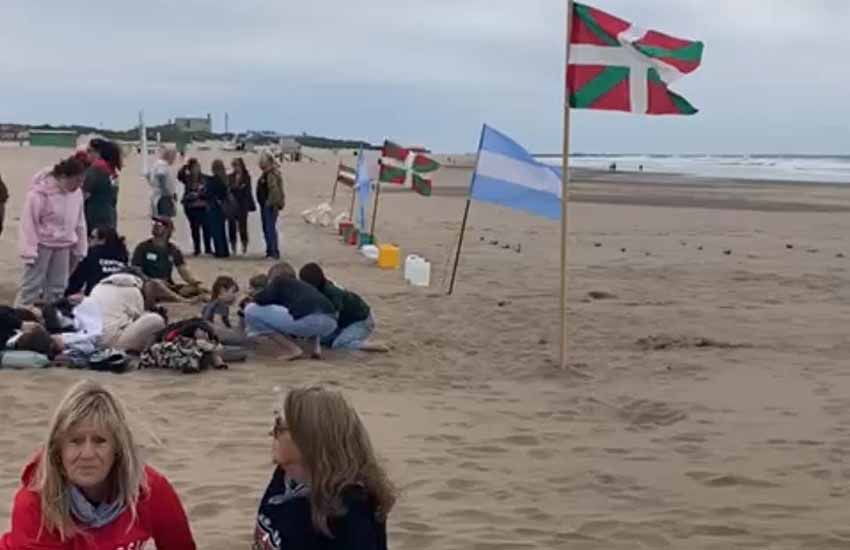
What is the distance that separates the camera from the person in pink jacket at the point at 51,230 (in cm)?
1015

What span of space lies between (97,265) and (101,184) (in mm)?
1597

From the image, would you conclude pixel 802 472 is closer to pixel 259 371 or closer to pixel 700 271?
pixel 259 371

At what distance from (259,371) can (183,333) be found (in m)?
0.63

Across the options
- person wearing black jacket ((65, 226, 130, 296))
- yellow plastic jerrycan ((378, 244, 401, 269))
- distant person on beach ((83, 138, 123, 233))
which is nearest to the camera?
person wearing black jacket ((65, 226, 130, 296))

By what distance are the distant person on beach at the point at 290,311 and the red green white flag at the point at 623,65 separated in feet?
8.34

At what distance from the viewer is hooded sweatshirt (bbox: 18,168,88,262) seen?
10172 millimetres

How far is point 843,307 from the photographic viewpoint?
13.0 meters

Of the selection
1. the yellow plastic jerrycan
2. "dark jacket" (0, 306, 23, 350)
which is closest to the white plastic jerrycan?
the yellow plastic jerrycan

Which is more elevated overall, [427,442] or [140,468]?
[140,468]

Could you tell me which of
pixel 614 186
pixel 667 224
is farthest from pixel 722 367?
pixel 614 186

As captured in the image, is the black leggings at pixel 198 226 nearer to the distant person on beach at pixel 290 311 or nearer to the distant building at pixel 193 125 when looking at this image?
the distant person on beach at pixel 290 311

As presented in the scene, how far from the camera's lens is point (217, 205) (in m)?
16.2

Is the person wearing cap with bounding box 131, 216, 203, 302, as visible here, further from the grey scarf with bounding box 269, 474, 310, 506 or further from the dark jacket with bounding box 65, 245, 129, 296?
the grey scarf with bounding box 269, 474, 310, 506

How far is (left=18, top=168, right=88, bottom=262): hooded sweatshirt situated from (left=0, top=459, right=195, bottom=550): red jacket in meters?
7.40
